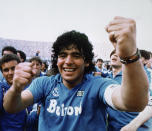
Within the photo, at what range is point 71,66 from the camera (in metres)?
1.79

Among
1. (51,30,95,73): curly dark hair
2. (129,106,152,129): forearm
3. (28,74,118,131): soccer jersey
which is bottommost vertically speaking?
(129,106,152,129): forearm

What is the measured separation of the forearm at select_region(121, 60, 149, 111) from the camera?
1012mm

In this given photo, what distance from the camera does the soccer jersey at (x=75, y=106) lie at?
62.0 inches

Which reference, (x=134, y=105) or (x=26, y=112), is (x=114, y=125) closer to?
(x=26, y=112)

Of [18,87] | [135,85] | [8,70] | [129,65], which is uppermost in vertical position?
[129,65]

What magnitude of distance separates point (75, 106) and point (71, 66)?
42 cm

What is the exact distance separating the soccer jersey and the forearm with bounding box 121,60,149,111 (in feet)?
1.37

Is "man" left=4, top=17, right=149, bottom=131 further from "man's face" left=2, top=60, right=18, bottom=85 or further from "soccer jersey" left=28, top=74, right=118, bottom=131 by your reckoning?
"man's face" left=2, top=60, right=18, bottom=85

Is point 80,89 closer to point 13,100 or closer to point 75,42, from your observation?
point 75,42

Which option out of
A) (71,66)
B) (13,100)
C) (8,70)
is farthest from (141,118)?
(8,70)

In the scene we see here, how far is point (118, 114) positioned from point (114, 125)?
207 millimetres

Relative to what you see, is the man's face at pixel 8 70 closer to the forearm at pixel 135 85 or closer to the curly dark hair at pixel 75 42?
the curly dark hair at pixel 75 42

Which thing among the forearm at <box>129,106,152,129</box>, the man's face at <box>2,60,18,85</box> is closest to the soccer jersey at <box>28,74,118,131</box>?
the forearm at <box>129,106,152,129</box>

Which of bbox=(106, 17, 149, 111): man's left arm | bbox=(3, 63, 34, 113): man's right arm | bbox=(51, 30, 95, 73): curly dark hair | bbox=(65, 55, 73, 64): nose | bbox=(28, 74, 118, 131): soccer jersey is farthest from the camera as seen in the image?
bbox=(51, 30, 95, 73): curly dark hair
